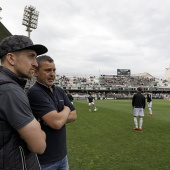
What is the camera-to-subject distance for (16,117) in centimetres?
188

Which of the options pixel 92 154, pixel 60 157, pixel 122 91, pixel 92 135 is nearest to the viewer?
pixel 60 157

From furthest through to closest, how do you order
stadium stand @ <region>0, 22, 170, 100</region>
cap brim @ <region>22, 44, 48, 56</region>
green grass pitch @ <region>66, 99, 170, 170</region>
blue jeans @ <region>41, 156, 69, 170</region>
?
stadium stand @ <region>0, 22, 170, 100</region> → green grass pitch @ <region>66, 99, 170, 170</region> → blue jeans @ <region>41, 156, 69, 170</region> → cap brim @ <region>22, 44, 48, 56</region>

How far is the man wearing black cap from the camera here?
189 centimetres

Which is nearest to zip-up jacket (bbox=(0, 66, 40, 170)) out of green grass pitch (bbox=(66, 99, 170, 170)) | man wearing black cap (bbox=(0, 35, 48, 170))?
man wearing black cap (bbox=(0, 35, 48, 170))

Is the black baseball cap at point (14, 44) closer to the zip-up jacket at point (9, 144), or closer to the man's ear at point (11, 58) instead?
the man's ear at point (11, 58)

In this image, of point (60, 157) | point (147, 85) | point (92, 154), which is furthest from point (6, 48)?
point (147, 85)

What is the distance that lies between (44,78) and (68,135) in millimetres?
8277

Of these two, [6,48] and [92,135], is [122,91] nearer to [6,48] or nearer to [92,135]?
[92,135]

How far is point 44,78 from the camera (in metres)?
3.16

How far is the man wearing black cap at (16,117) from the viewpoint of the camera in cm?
189

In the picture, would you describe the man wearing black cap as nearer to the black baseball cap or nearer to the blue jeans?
the black baseball cap

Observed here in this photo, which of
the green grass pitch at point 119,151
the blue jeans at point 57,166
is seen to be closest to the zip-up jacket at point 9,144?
the blue jeans at point 57,166

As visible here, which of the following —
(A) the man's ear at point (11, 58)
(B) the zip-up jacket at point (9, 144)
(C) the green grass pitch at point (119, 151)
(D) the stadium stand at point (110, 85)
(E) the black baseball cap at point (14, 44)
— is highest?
(D) the stadium stand at point (110, 85)

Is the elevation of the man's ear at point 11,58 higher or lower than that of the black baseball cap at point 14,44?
lower
